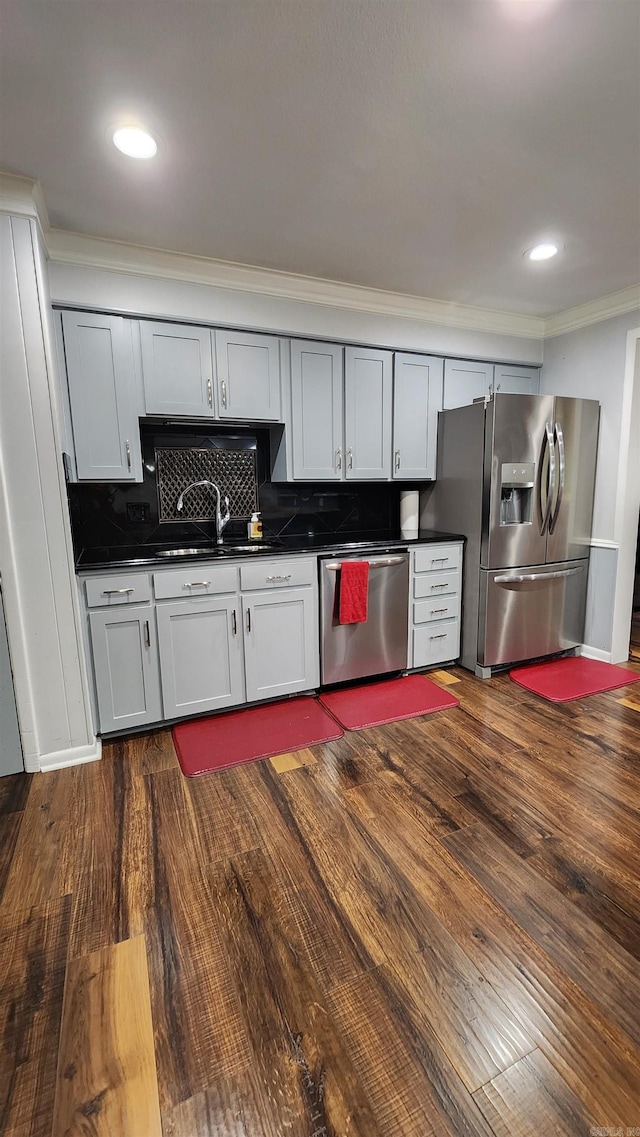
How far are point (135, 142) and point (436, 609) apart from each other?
2841 mm

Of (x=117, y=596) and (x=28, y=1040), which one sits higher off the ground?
(x=117, y=596)

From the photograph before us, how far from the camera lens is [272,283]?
2797 mm

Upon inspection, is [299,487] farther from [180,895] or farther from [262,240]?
[180,895]

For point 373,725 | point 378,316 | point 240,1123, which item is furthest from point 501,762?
point 378,316

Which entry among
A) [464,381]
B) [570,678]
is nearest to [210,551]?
[464,381]

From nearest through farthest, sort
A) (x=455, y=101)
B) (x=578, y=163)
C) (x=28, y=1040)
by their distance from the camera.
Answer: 1. (x=28, y=1040)
2. (x=455, y=101)
3. (x=578, y=163)

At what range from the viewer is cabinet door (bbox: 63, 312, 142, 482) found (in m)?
2.44

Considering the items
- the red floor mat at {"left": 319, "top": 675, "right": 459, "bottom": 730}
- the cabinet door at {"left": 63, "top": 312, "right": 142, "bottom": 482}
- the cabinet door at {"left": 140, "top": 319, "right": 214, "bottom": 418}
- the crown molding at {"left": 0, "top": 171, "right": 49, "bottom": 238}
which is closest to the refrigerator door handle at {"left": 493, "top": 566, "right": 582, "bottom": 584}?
the red floor mat at {"left": 319, "top": 675, "right": 459, "bottom": 730}

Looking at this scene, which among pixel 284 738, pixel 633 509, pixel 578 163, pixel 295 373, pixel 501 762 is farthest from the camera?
pixel 633 509

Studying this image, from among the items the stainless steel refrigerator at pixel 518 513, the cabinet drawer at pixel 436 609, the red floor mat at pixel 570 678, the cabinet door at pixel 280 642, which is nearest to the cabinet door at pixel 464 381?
the stainless steel refrigerator at pixel 518 513

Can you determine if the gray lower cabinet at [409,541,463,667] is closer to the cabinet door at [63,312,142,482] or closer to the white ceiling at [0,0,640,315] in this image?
the white ceiling at [0,0,640,315]

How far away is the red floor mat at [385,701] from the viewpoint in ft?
9.05

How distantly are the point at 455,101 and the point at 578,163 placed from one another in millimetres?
652

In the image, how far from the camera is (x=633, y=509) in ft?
11.0
